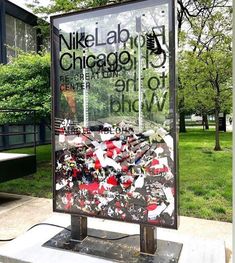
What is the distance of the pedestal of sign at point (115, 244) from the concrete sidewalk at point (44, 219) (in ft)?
0.77

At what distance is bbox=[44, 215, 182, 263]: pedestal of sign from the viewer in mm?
1825

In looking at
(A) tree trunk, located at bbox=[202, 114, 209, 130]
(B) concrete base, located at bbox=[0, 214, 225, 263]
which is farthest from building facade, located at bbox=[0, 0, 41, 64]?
(B) concrete base, located at bbox=[0, 214, 225, 263]

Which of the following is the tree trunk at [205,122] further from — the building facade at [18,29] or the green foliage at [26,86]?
the building facade at [18,29]

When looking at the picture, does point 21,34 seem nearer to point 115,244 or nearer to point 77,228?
point 77,228

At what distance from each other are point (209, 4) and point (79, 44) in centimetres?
374

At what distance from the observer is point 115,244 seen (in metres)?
2.01

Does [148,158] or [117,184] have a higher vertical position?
[148,158]

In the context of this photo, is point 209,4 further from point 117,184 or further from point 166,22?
point 117,184

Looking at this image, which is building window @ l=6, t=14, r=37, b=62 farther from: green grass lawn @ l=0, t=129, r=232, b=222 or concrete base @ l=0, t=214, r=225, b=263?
concrete base @ l=0, t=214, r=225, b=263

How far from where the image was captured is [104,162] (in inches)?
75.0

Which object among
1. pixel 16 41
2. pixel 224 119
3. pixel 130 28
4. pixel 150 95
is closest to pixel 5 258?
pixel 150 95

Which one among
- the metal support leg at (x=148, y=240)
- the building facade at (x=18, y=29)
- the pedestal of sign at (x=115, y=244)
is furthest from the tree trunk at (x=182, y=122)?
the metal support leg at (x=148, y=240)

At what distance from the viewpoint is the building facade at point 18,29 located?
6406mm

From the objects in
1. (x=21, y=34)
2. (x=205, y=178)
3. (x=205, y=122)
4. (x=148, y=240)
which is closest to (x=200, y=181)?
(x=205, y=178)
